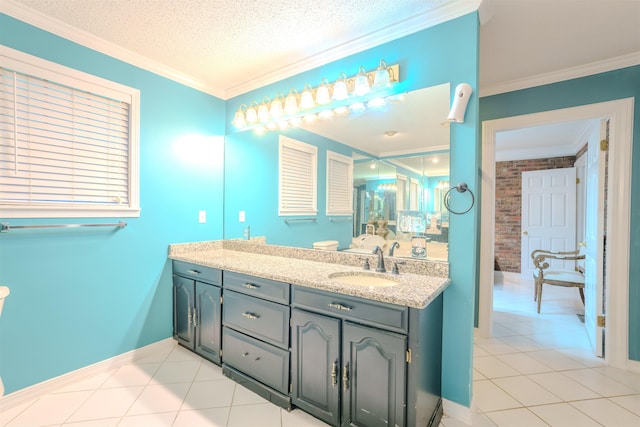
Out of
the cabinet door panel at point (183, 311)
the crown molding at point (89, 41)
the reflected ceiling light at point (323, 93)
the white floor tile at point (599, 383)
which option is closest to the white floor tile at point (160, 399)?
the cabinet door panel at point (183, 311)

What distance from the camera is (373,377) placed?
1.42m

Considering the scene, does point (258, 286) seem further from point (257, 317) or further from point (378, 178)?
point (378, 178)

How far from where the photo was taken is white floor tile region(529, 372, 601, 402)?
192cm

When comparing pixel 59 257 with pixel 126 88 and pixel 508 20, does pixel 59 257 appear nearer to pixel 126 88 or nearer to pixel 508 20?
pixel 126 88

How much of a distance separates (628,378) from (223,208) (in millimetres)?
3640

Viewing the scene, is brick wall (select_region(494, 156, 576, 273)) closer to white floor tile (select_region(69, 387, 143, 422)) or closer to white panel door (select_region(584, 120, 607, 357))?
white panel door (select_region(584, 120, 607, 357))

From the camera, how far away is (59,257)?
1920 millimetres

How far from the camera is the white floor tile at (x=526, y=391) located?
6.15 ft

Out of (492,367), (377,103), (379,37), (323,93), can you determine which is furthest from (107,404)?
(379,37)

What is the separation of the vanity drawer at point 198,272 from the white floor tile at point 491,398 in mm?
1943

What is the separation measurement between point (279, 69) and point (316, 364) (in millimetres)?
2255

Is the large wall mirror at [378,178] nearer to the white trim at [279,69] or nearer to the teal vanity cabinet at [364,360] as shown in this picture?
the white trim at [279,69]

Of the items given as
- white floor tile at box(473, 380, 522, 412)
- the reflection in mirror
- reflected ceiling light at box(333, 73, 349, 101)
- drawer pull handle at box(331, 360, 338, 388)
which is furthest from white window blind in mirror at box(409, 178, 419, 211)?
white floor tile at box(473, 380, 522, 412)

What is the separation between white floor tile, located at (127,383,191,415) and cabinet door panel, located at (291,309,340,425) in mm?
765
